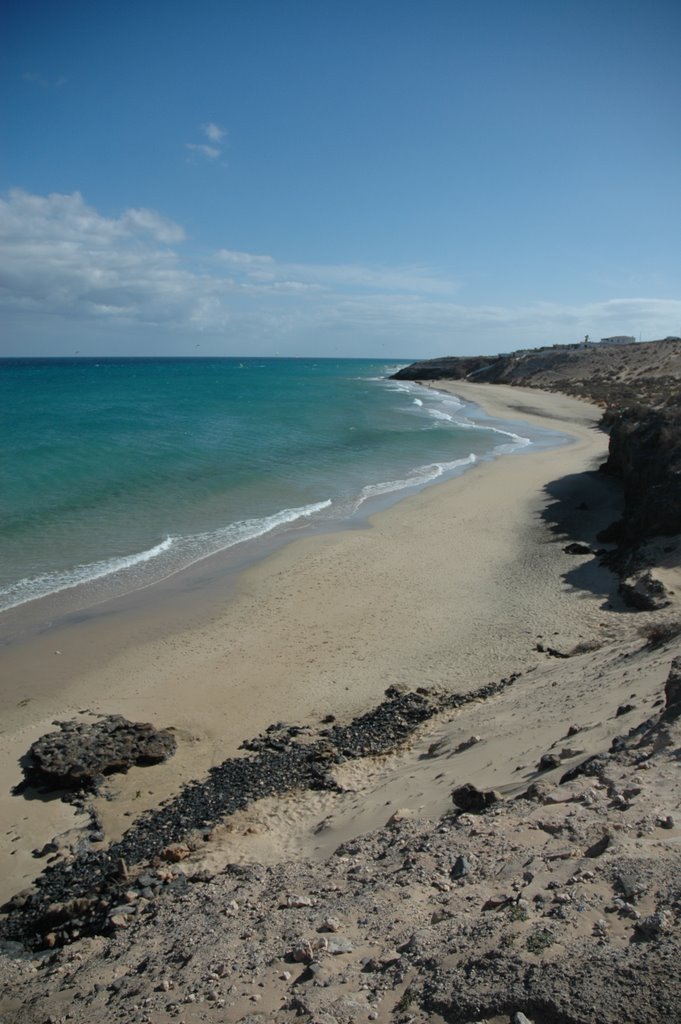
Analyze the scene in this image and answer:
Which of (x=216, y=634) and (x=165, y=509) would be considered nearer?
(x=216, y=634)

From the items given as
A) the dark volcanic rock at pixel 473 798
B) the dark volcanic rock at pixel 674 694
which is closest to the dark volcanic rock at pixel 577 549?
the dark volcanic rock at pixel 674 694

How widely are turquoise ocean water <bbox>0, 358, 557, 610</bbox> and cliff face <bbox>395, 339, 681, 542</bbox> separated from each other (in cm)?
987

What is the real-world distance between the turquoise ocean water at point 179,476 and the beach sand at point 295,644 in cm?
283

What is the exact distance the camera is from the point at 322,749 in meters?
9.98

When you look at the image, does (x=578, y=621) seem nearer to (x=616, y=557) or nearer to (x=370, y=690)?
(x=616, y=557)

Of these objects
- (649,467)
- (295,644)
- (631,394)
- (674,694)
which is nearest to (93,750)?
(295,644)

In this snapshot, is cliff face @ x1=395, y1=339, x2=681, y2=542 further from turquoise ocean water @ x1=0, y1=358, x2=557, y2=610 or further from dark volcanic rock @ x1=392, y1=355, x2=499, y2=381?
turquoise ocean water @ x1=0, y1=358, x2=557, y2=610

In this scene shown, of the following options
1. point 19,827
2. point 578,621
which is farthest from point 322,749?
point 578,621

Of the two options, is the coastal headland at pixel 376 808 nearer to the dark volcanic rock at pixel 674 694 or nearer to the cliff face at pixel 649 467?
the dark volcanic rock at pixel 674 694

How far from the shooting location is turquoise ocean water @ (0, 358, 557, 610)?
1984 cm

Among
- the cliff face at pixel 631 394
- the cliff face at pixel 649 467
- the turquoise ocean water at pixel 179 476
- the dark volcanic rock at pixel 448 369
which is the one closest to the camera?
the cliff face at pixel 649 467

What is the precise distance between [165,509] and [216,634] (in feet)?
39.0

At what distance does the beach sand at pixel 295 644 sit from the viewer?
9.42 metres

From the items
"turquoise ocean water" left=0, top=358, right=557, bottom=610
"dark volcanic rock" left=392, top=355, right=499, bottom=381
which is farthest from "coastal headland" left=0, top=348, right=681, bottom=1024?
"dark volcanic rock" left=392, top=355, right=499, bottom=381
